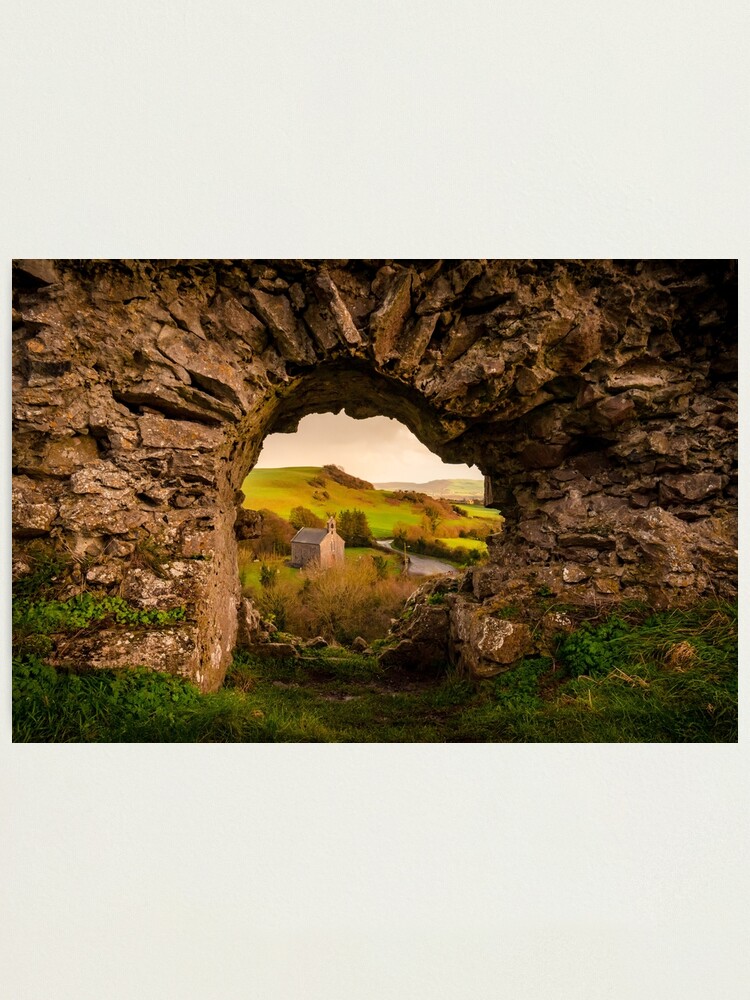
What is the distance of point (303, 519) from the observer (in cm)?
981

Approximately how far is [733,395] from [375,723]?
216 inches

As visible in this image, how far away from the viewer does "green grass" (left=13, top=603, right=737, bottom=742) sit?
3229mm

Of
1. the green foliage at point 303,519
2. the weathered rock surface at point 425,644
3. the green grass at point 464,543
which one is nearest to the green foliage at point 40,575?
the weathered rock surface at point 425,644

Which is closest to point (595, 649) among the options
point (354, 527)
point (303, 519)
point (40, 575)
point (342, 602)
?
point (40, 575)

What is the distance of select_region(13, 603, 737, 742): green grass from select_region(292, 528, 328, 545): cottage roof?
554 cm

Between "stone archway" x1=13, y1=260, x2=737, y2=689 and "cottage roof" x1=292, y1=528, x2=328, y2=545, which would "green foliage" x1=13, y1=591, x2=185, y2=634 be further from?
"cottage roof" x1=292, y1=528, x2=328, y2=545

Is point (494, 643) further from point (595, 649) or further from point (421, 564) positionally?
point (421, 564)

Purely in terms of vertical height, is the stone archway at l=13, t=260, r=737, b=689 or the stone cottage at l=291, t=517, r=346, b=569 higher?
the stone archway at l=13, t=260, r=737, b=689

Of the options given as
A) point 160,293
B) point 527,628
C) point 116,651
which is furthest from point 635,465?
point 116,651

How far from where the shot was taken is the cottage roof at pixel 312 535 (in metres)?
10.2

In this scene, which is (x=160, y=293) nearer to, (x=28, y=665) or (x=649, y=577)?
(x=28, y=665)

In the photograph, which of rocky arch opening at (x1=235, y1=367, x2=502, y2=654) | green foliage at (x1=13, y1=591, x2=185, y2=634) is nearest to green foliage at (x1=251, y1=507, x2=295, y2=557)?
rocky arch opening at (x1=235, y1=367, x2=502, y2=654)

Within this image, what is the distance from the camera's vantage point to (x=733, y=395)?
4.41 meters

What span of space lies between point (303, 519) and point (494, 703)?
22.0 ft
